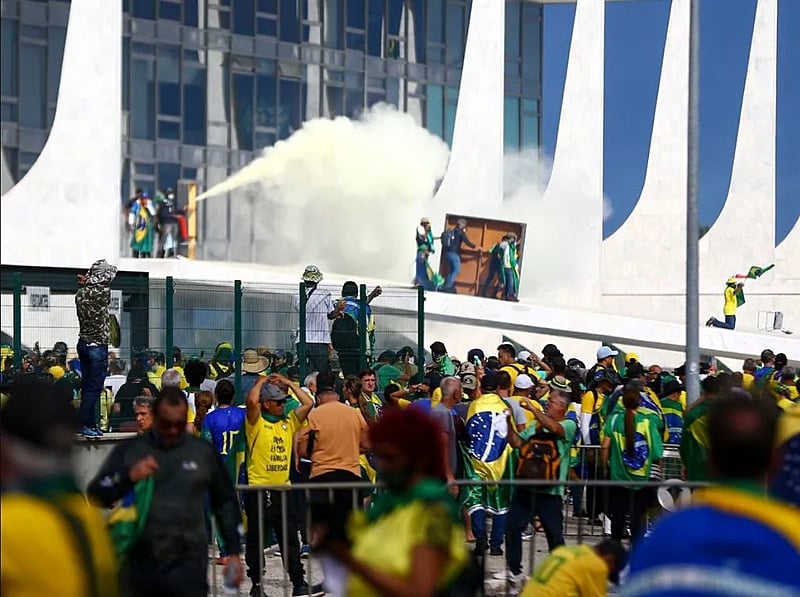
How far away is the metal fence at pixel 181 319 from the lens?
15.5 m

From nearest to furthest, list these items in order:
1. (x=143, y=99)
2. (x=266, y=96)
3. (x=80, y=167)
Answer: (x=80, y=167), (x=143, y=99), (x=266, y=96)

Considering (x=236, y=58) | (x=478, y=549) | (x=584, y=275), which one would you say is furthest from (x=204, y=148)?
(x=478, y=549)

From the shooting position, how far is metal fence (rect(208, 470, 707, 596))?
8.63 m

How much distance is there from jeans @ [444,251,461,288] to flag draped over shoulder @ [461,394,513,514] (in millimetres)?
22233

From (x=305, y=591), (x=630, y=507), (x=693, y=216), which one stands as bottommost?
(x=305, y=591)

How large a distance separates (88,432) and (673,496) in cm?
605

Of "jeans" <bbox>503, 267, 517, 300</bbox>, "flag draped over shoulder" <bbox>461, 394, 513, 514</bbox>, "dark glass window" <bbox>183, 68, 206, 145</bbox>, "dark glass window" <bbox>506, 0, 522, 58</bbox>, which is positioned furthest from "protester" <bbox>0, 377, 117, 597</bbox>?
"dark glass window" <bbox>506, 0, 522, 58</bbox>

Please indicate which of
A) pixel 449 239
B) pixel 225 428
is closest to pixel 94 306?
pixel 225 428

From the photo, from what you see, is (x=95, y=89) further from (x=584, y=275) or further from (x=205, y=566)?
(x=205, y=566)

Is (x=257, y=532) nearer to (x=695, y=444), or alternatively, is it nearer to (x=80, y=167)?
(x=695, y=444)

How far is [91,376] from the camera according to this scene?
45.4 ft

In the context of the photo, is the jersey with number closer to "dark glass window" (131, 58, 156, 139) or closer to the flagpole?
the flagpole

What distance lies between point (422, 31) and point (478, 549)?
3732 centimetres

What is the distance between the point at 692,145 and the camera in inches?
567
